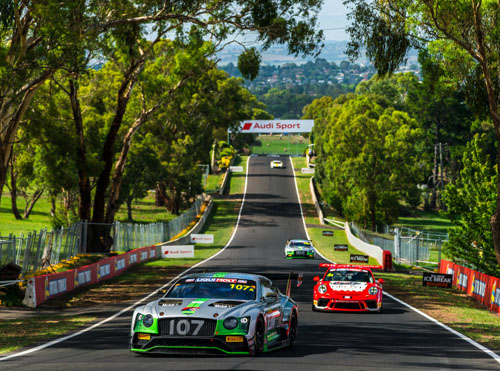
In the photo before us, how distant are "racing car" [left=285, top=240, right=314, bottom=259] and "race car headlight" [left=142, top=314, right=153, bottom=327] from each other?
4108cm

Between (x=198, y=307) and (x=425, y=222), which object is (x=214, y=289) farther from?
(x=425, y=222)

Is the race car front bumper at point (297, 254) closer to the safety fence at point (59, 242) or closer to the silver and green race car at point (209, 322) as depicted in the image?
the safety fence at point (59, 242)

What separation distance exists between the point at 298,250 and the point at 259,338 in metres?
40.7

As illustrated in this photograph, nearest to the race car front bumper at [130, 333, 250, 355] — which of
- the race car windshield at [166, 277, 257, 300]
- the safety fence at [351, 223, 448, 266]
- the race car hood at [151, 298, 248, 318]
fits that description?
the race car hood at [151, 298, 248, 318]

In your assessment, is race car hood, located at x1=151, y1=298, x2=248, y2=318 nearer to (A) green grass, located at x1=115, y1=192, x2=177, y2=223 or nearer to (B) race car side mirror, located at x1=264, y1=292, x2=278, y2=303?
(B) race car side mirror, located at x1=264, y1=292, x2=278, y2=303

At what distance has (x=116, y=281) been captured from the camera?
33.6 metres

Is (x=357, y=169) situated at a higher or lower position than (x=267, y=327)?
higher

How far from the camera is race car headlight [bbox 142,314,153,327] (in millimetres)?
11695

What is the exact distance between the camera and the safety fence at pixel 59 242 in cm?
2519

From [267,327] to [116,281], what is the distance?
21923 millimetres

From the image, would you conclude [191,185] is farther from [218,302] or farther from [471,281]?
[218,302]

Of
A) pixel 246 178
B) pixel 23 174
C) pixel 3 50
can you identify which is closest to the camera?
pixel 3 50

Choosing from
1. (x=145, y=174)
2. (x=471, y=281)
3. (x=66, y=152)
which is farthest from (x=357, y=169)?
(x=471, y=281)

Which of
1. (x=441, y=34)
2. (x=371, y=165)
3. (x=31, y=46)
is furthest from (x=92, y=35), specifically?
(x=371, y=165)
